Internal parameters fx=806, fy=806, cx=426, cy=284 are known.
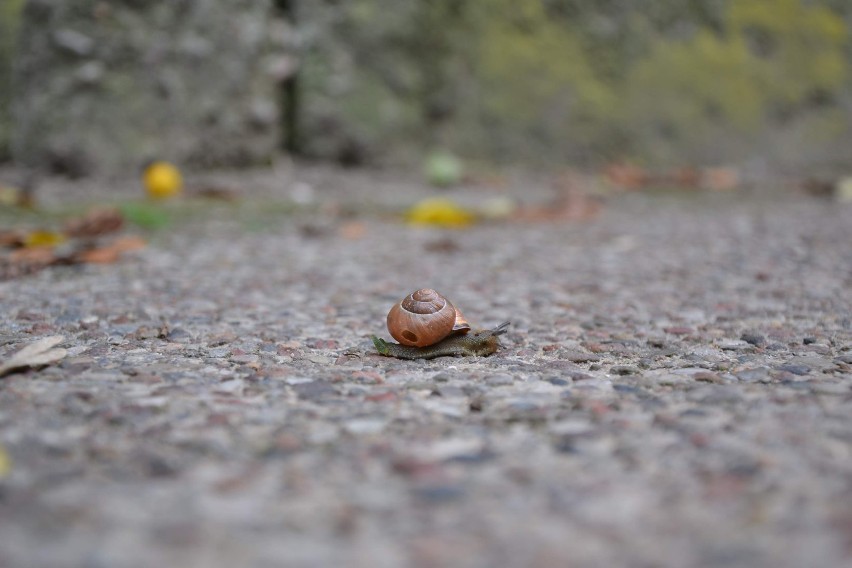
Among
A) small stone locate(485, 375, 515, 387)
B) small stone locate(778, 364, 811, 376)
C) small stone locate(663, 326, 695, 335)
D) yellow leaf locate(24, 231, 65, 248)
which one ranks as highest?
yellow leaf locate(24, 231, 65, 248)

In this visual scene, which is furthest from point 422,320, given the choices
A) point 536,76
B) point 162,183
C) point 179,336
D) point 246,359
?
point 536,76

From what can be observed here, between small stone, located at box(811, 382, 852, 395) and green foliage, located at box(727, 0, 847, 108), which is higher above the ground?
green foliage, located at box(727, 0, 847, 108)

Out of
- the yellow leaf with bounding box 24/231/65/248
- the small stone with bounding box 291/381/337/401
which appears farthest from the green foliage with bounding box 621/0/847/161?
the small stone with bounding box 291/381/337/401

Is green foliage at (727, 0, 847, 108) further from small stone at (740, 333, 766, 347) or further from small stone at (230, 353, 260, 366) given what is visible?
small stone at (230, 353, 260, 366)

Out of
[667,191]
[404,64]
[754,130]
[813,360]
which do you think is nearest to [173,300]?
[813,360]

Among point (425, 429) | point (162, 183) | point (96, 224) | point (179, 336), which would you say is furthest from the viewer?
point (162, 183)

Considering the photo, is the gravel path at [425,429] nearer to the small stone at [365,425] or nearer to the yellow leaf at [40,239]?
the small stone at [365,425]

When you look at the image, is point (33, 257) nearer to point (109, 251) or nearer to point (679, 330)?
point (109, 251)
